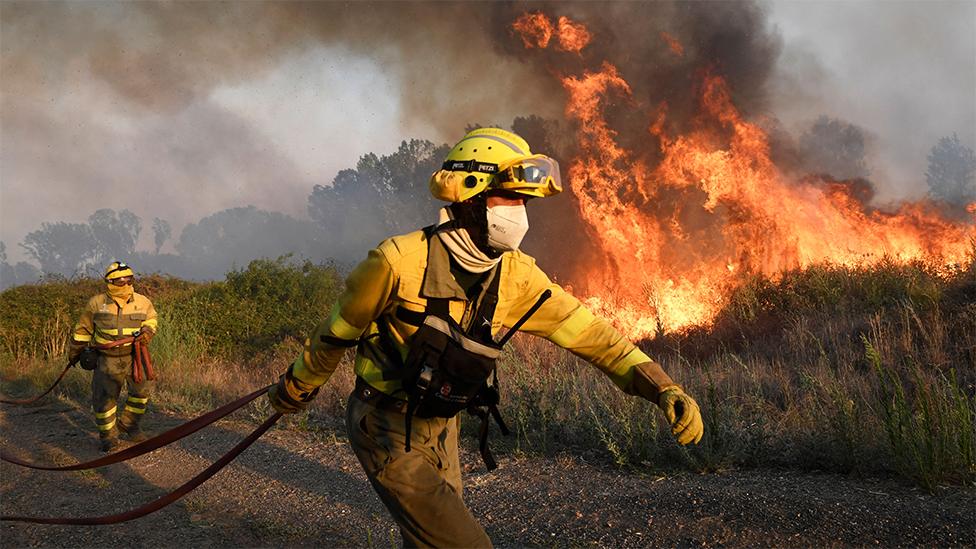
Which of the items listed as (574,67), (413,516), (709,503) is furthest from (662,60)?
(413,516)

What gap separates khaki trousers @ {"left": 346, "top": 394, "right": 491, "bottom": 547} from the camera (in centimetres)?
235

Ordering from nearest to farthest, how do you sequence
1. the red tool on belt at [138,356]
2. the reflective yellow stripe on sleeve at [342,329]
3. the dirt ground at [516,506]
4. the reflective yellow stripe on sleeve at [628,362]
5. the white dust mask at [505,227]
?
the white dust mask at [505,227] < the reflective yellow stripe on sleeve at [342,329] < the reflective yellow stripe on sleeve at [628,362] < the dirt ground at [516,506] < the red tool on belt at [138,356]

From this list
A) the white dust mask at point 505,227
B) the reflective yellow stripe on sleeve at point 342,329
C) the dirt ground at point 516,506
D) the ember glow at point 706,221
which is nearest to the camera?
the white dust mask at point 505,227

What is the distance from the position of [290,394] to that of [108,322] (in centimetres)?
560

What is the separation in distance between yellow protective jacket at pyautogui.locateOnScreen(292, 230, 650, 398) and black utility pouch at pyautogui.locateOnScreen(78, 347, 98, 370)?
572cm

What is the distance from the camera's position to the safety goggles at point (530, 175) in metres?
2.48

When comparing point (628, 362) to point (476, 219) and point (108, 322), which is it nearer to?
point (476, 219)

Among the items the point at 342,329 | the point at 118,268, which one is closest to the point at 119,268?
the point at 118,268

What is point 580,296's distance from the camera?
57.8ft

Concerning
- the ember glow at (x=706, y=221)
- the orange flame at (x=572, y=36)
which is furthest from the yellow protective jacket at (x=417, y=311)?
the orange flame at (x=572, y=36)

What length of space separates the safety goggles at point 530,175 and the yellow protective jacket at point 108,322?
6.42 m

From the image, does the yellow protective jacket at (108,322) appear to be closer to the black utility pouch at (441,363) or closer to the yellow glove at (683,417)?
the black utility pouch at (441,363)

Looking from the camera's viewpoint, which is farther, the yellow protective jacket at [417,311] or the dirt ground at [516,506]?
the dirt ground at [516,506]

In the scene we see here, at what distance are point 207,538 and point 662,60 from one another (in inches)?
769
